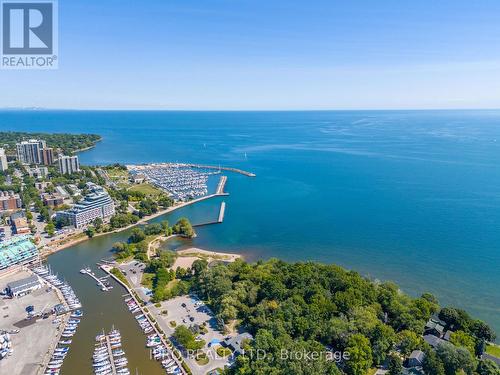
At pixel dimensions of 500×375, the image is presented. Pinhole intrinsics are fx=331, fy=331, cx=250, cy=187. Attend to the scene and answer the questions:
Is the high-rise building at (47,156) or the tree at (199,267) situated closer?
the tree at (199,267)

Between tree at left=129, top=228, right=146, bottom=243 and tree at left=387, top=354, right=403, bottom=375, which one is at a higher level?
tree at left=129, top=228, right=146, bottom=243

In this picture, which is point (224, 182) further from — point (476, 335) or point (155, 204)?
point (476, 335)

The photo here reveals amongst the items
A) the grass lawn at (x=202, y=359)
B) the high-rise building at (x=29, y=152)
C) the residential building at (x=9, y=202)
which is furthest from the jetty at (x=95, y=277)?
the high-rise building at (x=29, y=152)

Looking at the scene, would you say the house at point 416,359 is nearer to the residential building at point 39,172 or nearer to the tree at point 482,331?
the tree at point 482,331

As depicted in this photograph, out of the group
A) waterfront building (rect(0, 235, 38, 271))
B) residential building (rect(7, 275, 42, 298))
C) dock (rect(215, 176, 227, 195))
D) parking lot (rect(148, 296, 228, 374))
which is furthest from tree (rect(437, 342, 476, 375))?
dock (rect(215, 176, 227, 195))

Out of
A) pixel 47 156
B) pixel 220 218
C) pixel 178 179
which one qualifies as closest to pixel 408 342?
pixel 220 218

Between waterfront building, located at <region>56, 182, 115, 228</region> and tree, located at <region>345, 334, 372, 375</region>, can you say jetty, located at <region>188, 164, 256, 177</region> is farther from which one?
tree, located at <region>345, 334, 372, 375</region>

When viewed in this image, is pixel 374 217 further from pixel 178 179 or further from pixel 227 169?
pixel 227 169
